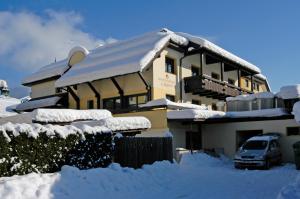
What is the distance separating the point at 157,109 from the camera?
2428cm

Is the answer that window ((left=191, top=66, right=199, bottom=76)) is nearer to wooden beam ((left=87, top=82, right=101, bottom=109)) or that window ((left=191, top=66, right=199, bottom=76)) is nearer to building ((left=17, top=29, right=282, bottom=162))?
building ((left=17, top=29, right=282, bottom=162))

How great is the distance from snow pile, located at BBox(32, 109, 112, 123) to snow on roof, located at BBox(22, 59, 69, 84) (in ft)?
54.6

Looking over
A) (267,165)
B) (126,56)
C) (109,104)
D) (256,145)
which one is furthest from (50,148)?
(109,104)

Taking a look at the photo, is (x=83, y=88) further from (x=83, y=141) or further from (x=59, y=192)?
(x=59, y=192)

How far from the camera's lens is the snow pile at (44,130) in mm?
11070

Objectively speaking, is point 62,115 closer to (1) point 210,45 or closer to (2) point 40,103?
(1) point 210,45

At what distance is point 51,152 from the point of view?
12312 mm

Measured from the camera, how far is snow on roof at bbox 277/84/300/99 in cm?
2389

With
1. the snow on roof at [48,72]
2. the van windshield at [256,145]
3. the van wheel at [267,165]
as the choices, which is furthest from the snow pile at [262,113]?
the snow on roof at [48,72]

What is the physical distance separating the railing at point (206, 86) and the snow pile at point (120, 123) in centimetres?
1186

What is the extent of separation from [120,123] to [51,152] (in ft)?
13.9

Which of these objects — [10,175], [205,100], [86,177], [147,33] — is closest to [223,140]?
[205,100]

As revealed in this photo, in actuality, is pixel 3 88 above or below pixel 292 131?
above

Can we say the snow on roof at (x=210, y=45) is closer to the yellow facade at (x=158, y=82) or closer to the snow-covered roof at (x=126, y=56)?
the snow-covered roof at (x=126, y=56)
